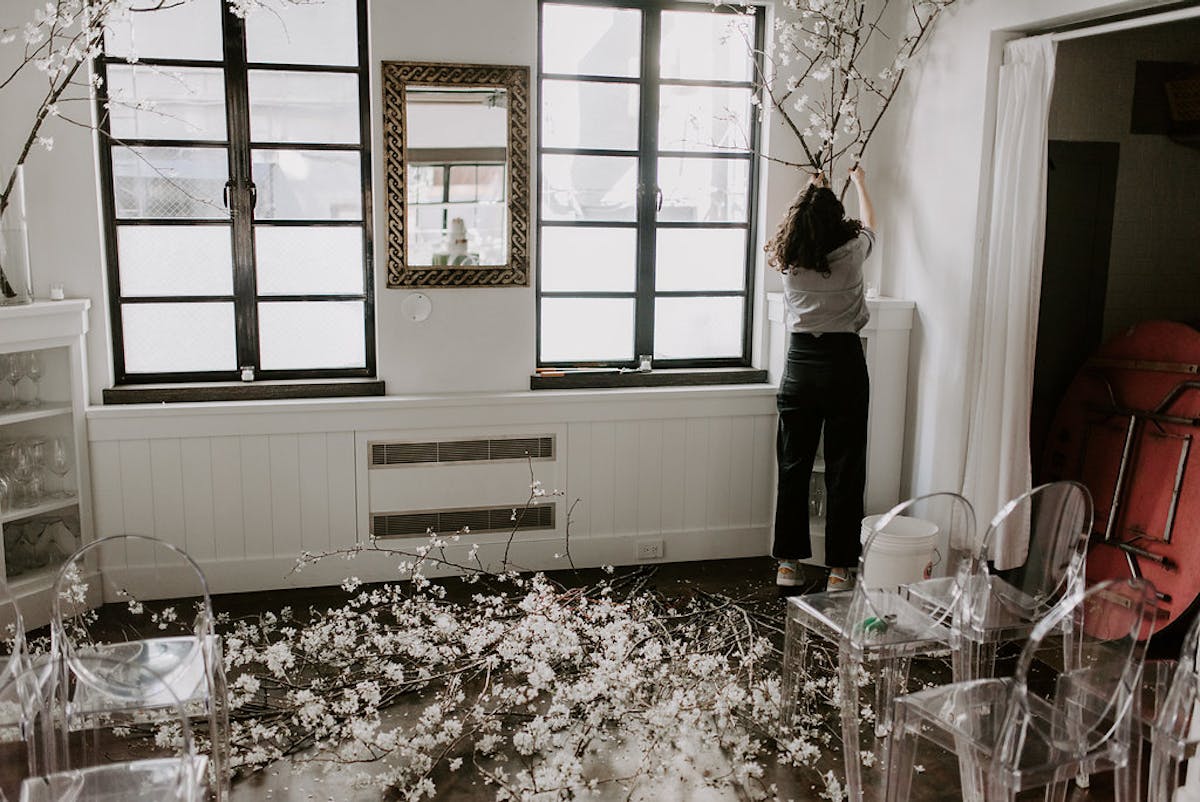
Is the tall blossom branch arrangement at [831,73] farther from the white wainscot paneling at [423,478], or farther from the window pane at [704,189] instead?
the white wainscot paneling at [423,478]

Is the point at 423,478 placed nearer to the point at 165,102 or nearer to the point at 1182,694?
the point at 165,102

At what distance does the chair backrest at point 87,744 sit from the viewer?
2.15m

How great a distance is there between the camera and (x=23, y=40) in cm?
397

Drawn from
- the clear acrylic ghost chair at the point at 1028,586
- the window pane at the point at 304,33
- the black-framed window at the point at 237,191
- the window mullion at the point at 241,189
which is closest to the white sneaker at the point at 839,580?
the clear acrylic ghost chair at the point at 1028,586

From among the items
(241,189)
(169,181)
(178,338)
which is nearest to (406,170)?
(241,189)

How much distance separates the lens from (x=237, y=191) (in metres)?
4.36

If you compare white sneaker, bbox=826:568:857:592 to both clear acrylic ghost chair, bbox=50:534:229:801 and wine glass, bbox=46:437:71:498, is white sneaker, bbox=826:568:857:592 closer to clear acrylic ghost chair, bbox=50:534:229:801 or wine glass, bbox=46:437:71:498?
clear acrylic ghost chair, bbox=50:534:229:801

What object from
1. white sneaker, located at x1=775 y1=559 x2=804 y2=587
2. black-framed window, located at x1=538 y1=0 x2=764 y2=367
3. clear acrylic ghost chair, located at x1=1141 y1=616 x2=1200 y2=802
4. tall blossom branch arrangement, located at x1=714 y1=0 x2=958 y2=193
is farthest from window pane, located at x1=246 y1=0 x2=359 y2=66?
clear acrylic ghost chair, located at x1=1141 y1=616 x2=1200 y2=802

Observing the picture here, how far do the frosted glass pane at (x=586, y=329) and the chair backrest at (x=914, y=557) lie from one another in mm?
1387

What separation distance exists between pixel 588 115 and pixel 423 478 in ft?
5.73

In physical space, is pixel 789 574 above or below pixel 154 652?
below

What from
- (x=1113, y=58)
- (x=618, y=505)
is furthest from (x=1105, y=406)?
(x=618, y=505)

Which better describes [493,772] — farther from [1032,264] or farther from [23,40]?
[23,40]

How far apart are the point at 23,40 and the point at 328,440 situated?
6.18 feet
